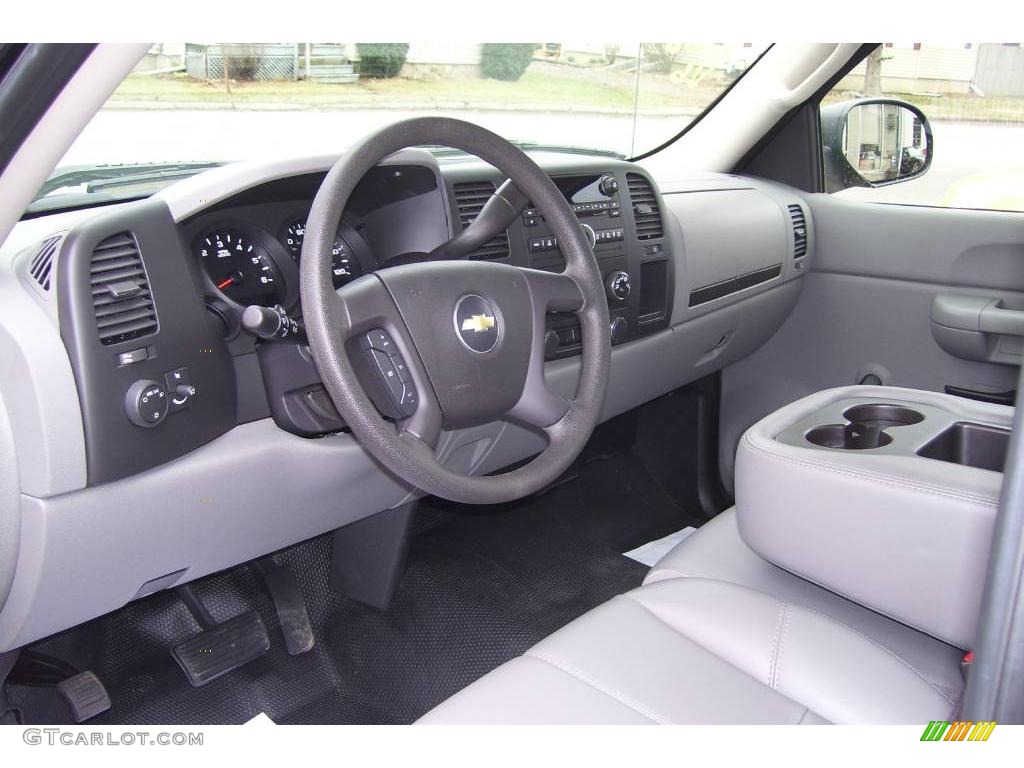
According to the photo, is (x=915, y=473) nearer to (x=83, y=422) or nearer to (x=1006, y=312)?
(x=83, y=422)

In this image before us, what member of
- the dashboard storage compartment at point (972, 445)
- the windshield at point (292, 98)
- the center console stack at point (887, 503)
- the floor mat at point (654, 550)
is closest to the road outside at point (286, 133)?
the windshield at point (292, 98)

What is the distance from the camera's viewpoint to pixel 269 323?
150 cm

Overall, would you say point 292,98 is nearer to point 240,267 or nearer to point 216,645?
point 240,267

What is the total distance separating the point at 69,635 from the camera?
2.00m

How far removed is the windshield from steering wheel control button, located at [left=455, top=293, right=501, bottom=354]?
0.97 feet

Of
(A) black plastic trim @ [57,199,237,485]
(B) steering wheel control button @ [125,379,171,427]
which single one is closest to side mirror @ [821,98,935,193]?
(A) black plastic trim @ [57,199,237,485]

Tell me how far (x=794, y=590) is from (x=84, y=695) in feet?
4.47

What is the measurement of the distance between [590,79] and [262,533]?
1404 millimetres

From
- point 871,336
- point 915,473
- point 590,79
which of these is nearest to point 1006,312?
point 871,336

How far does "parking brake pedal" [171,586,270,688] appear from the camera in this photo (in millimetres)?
2045

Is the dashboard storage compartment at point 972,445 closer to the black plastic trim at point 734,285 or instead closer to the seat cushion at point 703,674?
the seat cushion at point 703,674

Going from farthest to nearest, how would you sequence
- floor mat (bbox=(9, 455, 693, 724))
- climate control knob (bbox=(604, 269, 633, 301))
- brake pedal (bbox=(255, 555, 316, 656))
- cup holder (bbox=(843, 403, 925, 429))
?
1. climate control knob (bbox=(604, 269, 633, 301))
2. brake pedal (bbox=(255, 555, 316, 656))
3. floor mat (bbox=(9, 455, 693, 724))
4. cup holder (bbox=(843, 403, 925, 429))

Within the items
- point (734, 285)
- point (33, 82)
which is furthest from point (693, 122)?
point (33, 82)

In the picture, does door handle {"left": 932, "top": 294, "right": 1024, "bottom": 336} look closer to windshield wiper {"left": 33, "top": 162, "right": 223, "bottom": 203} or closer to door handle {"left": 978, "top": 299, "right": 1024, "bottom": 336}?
door handle {"left": 978, "top": 299, "right": 1024, "bottom": 336}
